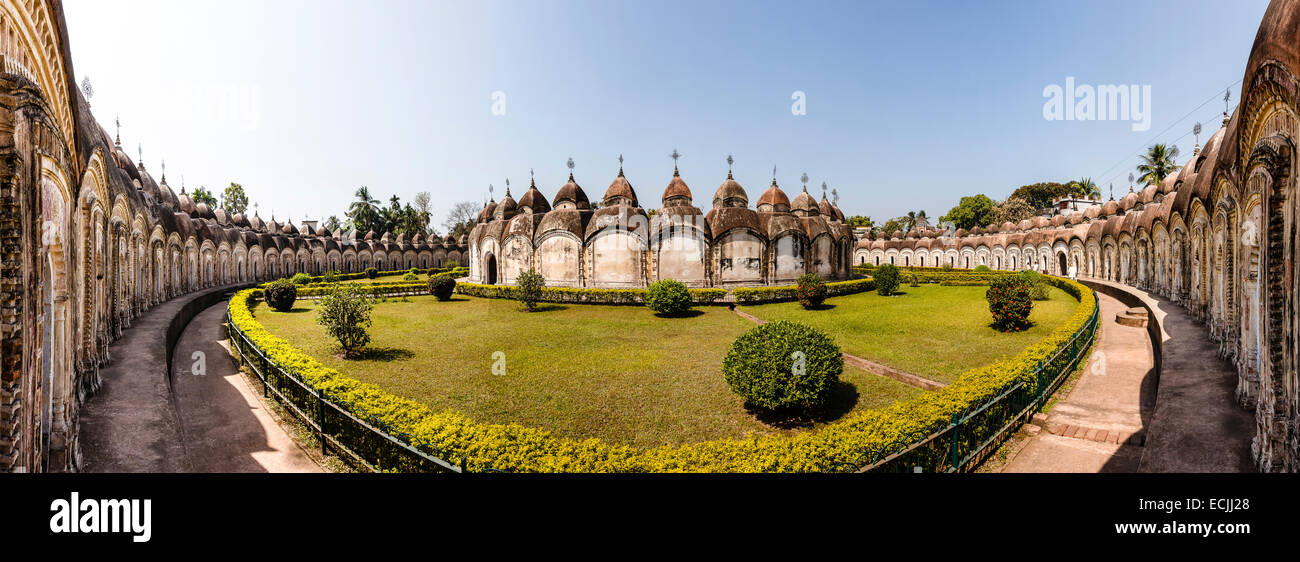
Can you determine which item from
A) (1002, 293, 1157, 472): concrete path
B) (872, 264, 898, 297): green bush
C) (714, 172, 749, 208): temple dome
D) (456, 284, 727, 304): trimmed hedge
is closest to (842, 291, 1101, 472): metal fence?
(1002, 293, 1157, 472): concrete path

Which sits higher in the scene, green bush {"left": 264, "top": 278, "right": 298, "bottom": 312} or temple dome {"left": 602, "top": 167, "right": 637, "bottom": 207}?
temple dome {"left": 602, "top": 167, "right": 637, "bottom": 207}

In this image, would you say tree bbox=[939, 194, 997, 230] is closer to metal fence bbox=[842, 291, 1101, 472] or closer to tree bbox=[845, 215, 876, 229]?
tree bbox=[845, 215, 876, 229]

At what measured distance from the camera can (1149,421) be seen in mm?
6461

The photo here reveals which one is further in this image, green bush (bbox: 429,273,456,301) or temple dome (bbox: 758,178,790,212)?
temple dome (bbox: 758,178,790,212)

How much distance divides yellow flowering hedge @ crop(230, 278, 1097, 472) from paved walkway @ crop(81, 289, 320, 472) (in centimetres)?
105

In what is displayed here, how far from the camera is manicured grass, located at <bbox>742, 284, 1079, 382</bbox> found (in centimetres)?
1120

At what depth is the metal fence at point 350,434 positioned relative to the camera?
4.97 meters

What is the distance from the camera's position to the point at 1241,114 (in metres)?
5.54

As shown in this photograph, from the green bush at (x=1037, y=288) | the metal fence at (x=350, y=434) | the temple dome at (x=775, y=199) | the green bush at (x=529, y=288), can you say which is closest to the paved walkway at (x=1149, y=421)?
the metal fence at (x=350, y=434)

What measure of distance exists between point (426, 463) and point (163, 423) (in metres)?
4.48

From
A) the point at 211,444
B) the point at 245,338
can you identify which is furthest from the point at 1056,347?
the point at 245,338

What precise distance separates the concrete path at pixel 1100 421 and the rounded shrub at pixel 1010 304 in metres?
3.38

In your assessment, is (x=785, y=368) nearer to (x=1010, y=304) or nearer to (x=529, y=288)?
(x=1010, y=304)

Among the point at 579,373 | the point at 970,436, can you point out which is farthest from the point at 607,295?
the point at 970,436
